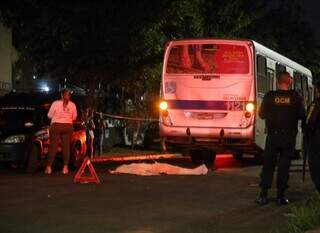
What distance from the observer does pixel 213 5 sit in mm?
29219

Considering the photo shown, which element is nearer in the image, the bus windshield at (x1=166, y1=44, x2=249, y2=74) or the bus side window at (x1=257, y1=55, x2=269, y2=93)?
the bus windshield at (x1=166, y1=44, x2=249, y2=74)

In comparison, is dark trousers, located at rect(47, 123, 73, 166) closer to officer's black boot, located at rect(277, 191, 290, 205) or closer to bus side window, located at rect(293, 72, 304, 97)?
officer's black boot, located at rect(277, 191, 290, 205)

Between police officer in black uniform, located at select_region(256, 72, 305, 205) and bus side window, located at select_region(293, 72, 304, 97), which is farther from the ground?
bus side window, located at select_region(293, 72, 304, 97)

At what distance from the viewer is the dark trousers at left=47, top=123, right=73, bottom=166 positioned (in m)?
15.6

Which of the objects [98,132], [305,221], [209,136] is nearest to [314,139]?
[305,221]

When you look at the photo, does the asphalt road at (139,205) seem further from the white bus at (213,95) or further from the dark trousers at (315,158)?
the white bus at (213,95)

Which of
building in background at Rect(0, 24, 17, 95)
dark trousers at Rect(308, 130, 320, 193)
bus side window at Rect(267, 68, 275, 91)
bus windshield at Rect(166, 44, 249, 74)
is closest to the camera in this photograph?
dark trousers at Rect(308, 130, 320, 193)

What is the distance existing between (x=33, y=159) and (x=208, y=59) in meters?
4.85

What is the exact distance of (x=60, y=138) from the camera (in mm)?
15875

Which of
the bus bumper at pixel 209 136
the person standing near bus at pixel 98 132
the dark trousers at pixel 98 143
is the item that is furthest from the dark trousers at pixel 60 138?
the dark trousers at pixel 98 143

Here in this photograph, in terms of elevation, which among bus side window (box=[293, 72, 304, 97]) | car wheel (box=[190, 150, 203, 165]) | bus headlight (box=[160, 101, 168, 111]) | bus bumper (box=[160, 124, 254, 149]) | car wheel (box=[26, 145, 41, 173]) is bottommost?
car wheel (box=[190, 150, 203, 165])

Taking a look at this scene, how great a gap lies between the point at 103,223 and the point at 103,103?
17.8 metres

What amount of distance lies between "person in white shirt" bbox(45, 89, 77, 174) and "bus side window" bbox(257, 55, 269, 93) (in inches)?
186

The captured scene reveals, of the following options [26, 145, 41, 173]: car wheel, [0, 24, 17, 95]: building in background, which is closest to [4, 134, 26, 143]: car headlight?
[26, 145, 41, 173]: car wheel
